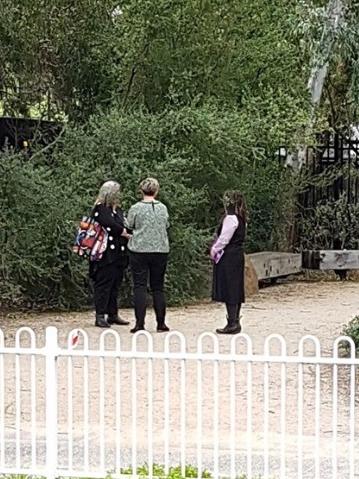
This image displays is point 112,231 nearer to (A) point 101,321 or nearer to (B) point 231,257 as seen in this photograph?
(A) point 101,321

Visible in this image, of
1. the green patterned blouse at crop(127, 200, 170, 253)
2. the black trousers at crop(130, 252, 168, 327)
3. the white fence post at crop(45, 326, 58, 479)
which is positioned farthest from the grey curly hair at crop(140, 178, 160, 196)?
the white fence post at crop(45, 326, 58, 479)

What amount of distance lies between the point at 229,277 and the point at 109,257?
1.45 m

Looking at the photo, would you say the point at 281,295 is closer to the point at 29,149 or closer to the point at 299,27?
the point at 29,149

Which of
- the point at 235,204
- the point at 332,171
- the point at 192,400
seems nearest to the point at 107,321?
the point at 235,204

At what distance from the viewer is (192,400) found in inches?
345

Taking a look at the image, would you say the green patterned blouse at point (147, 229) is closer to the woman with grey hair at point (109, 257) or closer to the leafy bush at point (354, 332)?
the woman with grey hair at point (109, 257)

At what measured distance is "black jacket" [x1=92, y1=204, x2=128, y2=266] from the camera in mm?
12062

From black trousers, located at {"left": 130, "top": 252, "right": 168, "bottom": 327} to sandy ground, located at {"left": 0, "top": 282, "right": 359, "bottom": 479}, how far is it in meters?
0.37

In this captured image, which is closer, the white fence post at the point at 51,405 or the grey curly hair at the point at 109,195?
the white fence post at the point at 51,405

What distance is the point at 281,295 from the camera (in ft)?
57.8

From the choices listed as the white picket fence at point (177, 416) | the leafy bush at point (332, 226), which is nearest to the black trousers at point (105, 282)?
the white picket fence at point (177, 416)

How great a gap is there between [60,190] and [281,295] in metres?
5.16

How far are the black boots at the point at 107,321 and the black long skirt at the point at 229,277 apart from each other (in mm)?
1359

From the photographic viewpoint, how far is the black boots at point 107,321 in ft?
41.5
